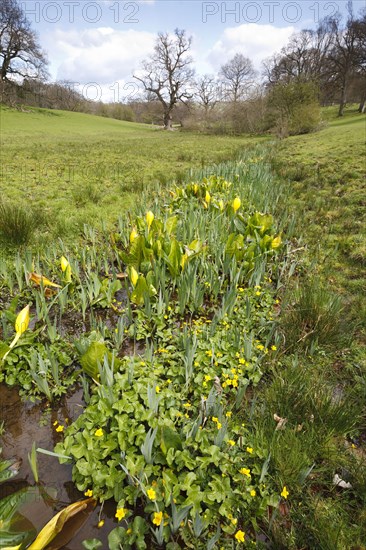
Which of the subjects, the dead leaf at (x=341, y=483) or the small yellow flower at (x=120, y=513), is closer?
the small yellow flower at (x=120, y=513)

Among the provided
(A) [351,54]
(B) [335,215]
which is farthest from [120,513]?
(A) [351,54]

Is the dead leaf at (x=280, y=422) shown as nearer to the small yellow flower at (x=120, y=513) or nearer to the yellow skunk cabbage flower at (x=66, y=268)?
the small yellow flower at (x=120, y=513)

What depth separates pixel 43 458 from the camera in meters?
1.55

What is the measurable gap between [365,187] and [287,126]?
21.6m

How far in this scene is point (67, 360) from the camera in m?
2.05

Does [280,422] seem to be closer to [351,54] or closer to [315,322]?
[315,322]

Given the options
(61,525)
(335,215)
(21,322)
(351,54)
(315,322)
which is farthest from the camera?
(351,54)

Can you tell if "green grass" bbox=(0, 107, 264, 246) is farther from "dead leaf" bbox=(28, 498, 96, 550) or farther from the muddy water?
"dead leaf" bbox=(28, 498, 96, 550)

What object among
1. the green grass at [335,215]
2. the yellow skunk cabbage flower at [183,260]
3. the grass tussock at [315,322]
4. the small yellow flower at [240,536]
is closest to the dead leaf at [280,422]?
the small yellow flower at [240,536]

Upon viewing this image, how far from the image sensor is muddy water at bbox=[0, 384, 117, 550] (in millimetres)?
1312

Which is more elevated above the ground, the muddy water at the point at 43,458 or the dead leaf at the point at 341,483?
the dead leaf at the point at 341,483

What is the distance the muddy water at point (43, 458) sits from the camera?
1.31 metres

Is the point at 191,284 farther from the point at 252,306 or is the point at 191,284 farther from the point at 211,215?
the point at 211,215

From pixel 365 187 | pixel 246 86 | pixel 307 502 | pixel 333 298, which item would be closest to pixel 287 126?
pixel 365 187
